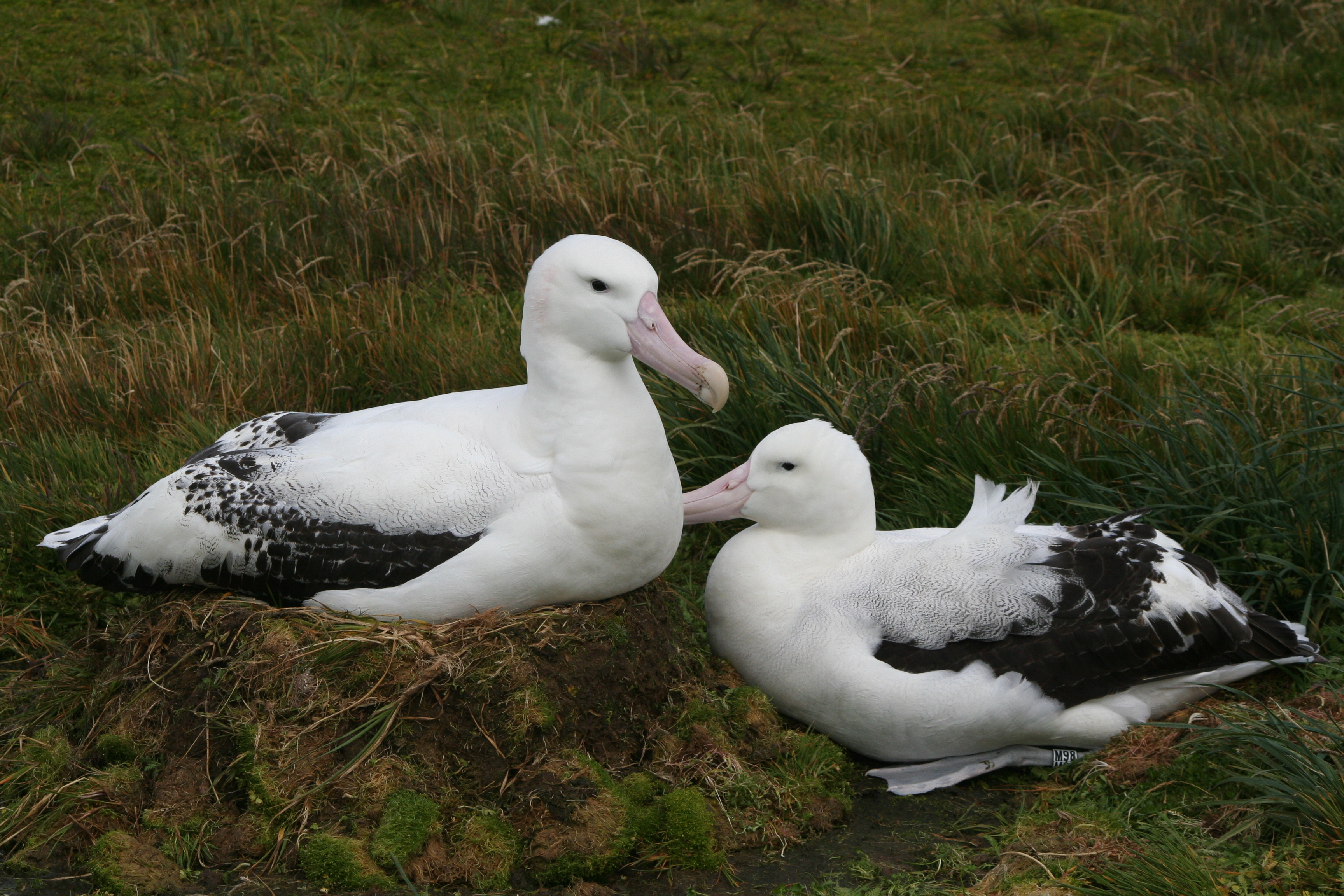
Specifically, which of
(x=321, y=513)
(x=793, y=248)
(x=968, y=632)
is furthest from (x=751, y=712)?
(x=793, y=248)

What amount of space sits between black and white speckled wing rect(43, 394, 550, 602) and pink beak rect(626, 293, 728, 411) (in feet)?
1.70

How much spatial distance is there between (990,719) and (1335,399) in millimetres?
1995

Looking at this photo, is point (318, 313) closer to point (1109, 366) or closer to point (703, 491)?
point (703, 491)

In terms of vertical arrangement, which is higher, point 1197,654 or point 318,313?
point 318,313

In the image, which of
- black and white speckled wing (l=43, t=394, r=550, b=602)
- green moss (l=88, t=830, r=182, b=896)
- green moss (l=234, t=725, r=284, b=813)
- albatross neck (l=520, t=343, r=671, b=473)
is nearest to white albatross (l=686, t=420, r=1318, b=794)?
albatross neck (l=520, t=343, r=671, b=473)

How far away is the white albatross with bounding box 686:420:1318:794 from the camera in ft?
14.4

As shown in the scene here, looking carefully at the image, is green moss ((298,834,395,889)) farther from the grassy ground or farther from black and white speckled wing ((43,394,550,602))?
the grassy ground

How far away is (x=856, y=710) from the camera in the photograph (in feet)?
14.4

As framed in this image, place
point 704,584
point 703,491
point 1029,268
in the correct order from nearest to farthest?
1. point 703,491
2. point 704,584
3. point 1029,268

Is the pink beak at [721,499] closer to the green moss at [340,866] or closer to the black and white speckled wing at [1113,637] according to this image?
the black and white speckled wing at [1113,637]

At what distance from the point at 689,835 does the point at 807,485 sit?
1380 mm

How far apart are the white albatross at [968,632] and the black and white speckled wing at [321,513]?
3.43 feet

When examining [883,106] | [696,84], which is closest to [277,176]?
[696,84]

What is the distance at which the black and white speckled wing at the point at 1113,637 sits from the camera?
4453mm
